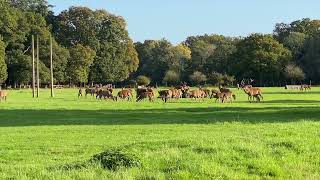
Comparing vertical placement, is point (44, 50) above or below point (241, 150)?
above

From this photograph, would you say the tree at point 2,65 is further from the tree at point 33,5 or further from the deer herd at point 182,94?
the deer herd at point 182,94

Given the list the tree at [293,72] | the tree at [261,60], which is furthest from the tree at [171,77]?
the tree at [293,72]

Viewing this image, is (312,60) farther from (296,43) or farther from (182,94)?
(182,94)

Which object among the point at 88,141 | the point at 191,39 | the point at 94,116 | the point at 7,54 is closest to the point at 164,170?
the point at 88,141

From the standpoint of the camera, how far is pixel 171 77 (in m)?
126

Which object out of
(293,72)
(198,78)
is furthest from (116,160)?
(198,78)

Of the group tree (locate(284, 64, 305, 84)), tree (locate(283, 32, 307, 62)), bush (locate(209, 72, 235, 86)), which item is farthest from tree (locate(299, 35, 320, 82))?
bush (locate(209, 72, 235, 86))

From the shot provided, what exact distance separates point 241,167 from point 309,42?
115400 mm

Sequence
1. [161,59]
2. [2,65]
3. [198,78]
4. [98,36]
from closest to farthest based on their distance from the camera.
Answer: [2,65] → [98,36] → [198,78] → [161,59]

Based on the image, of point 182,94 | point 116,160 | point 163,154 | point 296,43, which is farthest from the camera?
point 296,43

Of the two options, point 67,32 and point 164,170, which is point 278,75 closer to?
point 67,32

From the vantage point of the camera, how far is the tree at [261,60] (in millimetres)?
116750

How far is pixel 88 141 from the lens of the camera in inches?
723

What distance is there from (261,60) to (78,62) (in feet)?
117
